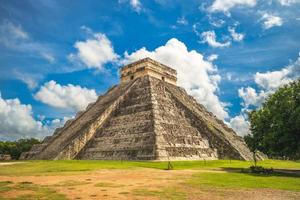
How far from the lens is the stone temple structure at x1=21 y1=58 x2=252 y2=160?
26422mm

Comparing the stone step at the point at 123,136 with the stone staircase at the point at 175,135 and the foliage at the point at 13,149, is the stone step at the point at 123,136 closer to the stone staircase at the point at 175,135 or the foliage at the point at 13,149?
the stone staircase at the point at 175,135

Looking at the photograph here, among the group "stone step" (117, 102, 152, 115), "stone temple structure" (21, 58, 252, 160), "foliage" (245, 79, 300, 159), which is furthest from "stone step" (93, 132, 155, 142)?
"foliage" (245, 79, 300, 159)

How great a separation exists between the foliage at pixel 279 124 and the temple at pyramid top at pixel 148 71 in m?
20.3

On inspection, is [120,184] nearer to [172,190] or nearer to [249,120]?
[172,190]

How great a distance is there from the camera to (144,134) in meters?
26.8

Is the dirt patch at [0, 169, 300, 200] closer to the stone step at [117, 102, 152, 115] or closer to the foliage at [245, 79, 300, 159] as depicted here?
the foliage at [245, 79, 300, 159]

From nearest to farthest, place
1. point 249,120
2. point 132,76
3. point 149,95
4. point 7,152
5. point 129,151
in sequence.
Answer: point 249,120
point 129,151
point 149,95
point 132,76
point 7,152

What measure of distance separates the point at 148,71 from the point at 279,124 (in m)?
22.5

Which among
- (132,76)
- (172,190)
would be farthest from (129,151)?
(132,76)

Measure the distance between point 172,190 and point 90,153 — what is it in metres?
19.1

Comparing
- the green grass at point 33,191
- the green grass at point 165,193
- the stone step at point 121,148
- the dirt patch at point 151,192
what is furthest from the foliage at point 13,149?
the green grass at point 165,193

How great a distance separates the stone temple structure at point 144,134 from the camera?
2642 centimetres

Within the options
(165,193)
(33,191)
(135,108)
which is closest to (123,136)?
(135,108)

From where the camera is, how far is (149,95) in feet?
107
